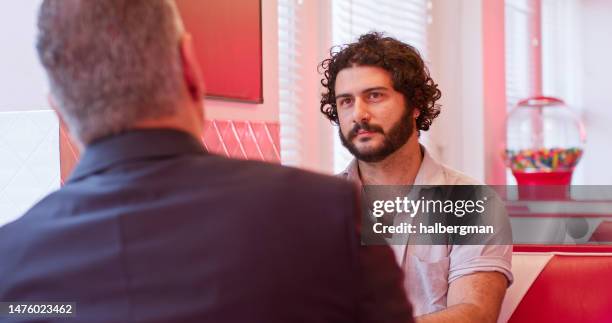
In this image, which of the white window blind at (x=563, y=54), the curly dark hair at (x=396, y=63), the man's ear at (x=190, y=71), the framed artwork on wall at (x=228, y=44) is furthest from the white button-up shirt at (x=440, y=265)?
the white window blind at (x=563, y=54)

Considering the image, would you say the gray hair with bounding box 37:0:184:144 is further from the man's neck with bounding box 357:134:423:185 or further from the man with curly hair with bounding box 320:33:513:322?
the man's neck with bounding box 357:134:423:185

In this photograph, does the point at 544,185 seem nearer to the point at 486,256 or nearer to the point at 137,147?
the point at 486,256

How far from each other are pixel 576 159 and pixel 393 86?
3.35 metres

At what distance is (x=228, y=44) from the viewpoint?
2.68 meters

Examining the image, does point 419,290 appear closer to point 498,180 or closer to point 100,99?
point 100,99

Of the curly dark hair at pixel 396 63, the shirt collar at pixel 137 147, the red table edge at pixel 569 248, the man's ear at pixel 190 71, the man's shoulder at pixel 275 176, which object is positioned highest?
the curly dark hair at pixel 396 63

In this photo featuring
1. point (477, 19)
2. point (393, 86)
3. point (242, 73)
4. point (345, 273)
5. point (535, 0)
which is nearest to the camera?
point (345, 273)

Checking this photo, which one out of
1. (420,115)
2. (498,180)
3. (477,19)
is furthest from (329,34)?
(498,180)

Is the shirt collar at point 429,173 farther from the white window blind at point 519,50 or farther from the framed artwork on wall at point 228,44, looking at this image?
the white window blind at point 519,50

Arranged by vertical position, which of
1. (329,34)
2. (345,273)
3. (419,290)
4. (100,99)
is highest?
(329,34)

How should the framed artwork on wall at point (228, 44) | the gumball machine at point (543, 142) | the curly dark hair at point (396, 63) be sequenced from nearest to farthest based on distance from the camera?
the curly dark hair at point (396, 63) → the framed artwork on wall at point (228, 44) → the gumball machine at point (543, 142)

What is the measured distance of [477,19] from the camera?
16.8 feet

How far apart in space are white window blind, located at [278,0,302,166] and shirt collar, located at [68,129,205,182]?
2388 mm

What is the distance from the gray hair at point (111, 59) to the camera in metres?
0.80
